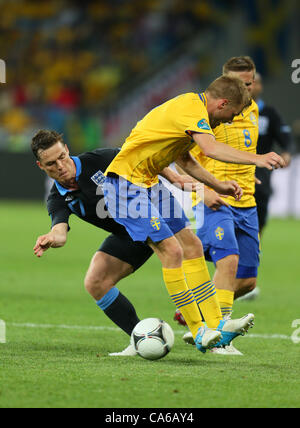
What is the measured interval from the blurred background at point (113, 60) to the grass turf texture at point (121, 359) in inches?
515

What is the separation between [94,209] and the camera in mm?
5449

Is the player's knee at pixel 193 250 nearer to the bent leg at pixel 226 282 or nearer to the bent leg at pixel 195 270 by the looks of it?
the bent leg at pixel 195 270

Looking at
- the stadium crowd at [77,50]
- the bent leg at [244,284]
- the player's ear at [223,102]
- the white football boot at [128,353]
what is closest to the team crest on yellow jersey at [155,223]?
the player's ear at [223,102]

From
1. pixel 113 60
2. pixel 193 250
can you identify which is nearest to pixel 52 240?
pixel 193 250

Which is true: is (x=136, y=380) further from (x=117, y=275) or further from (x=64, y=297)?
(x=64, y=297)

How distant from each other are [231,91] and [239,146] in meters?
1.08

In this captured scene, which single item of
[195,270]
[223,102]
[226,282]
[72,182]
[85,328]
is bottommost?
[85,328]

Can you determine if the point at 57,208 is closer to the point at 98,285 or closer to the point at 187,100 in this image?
the point at 98,285

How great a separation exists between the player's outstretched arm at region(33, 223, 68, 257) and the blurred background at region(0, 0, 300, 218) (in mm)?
17279

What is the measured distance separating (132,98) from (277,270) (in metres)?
14.0

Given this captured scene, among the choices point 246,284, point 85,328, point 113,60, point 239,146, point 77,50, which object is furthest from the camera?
point 77,50

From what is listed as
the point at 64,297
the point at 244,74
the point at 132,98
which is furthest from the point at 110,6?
the point at 244,74

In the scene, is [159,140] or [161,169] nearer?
[159,140]

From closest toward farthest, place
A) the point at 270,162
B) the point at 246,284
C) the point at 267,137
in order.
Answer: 1. the point at 270,162
2. the point at 246,284
3. the point at 267,137
